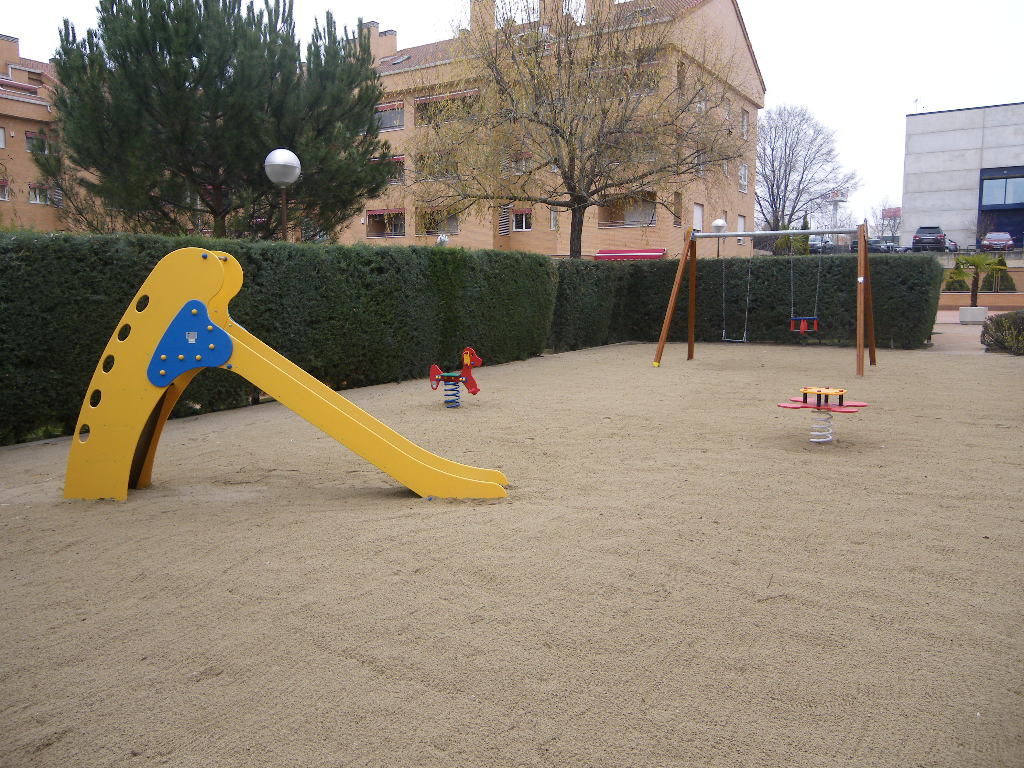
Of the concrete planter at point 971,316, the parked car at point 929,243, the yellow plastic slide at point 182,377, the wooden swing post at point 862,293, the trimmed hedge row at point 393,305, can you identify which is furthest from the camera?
the parked car at point 929,243

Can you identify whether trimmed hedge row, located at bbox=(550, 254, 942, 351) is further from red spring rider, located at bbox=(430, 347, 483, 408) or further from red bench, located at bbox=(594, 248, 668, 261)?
red bench, located at bbox=(594, 248, 668, 261)

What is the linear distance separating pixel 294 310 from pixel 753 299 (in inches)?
484

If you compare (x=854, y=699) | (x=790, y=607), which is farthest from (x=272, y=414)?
(x=854, y=699)

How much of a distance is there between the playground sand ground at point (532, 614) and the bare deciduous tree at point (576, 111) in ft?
45.5

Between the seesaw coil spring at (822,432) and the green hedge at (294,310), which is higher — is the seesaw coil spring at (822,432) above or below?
below

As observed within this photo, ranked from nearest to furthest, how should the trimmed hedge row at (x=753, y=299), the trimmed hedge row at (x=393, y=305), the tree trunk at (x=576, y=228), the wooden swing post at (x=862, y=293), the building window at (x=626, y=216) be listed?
1. the trimmed hedge row at (x=393, y=305)
2. the wooden swing post at (x=862, y=293)
3. the trimmed hedge row at (x=753, y=299)
4. the tree trunk at (x=576, y=228)
5. the building window at (x=626, y=216)

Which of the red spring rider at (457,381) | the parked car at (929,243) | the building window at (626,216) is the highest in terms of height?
the building window at (626,216)

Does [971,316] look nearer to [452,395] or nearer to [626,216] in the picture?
[626,216]

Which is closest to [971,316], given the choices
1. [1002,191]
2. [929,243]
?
[929,243]

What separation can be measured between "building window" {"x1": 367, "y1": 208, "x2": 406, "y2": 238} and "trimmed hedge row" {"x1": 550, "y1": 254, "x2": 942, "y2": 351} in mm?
19819

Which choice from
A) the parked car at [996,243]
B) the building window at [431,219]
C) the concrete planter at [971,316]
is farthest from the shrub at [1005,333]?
the parked car at [996,243]

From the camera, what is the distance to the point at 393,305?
11625mm

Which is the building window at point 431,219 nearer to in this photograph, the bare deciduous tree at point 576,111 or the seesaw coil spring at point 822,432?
the bare deciduous tree at point 576,111

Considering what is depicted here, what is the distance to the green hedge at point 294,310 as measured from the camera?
714 cm
